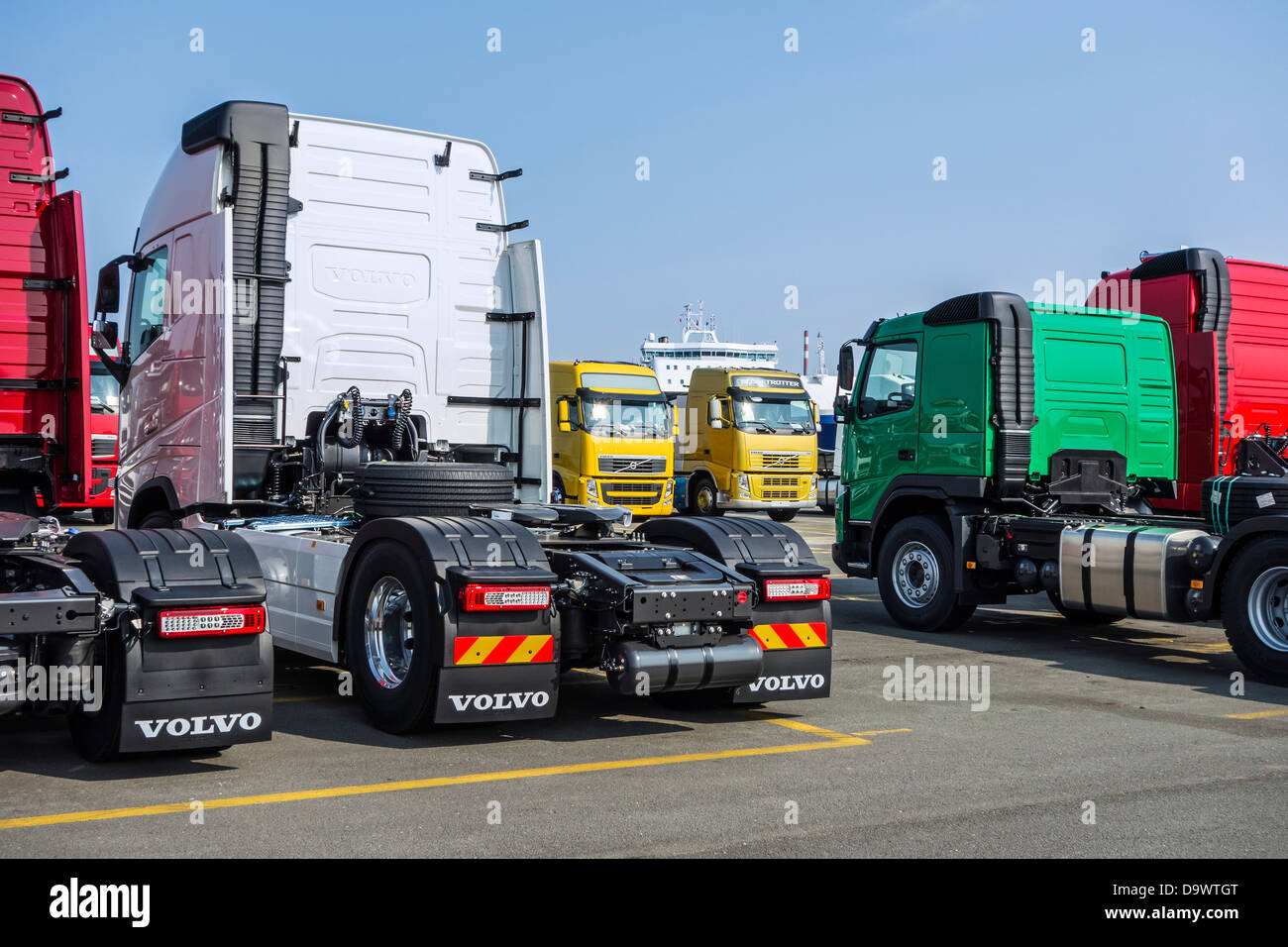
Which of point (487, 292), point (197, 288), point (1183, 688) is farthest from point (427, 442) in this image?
point (1183, 688)

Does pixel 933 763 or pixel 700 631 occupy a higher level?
pixel 700 631

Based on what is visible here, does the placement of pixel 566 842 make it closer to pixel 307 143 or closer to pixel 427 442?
pixel 427 442

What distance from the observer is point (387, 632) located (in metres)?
7.14

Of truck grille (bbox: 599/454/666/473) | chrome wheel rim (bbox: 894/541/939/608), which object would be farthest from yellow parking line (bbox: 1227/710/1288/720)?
truck grille (bbox: 599/454/666/473)

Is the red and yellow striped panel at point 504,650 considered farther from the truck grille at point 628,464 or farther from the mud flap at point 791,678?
the truck grille at point 628,464

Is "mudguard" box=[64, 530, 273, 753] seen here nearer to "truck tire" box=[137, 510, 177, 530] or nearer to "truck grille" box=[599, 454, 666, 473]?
"truck tire" box=[137, 510, 177, 530]

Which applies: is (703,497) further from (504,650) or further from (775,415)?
(504,650)

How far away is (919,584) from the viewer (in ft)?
39.1

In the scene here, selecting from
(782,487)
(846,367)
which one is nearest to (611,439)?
(782,487)

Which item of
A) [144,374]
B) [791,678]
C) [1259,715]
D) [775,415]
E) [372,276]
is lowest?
[1259,715]

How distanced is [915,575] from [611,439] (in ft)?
39.8

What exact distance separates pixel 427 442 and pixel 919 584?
4779 mm

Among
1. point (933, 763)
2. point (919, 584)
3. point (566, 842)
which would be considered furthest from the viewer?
point (919, 584)
